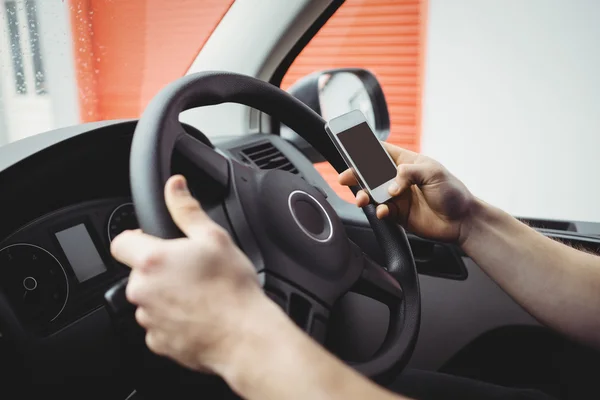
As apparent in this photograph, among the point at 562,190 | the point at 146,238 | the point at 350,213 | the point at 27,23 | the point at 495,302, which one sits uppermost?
the point at 27,23

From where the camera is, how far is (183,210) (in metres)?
0.56

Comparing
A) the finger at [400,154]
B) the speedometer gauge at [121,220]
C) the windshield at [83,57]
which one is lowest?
the speedometer gauge at [121,220]

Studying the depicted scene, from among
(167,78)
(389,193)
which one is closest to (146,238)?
(389,193)

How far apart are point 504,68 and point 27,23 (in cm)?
269

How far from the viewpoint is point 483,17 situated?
3225mm

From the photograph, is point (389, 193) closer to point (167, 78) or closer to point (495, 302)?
point (495, 302)

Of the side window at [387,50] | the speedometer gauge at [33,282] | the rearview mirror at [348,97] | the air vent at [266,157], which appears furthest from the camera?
the side window at [387,50]

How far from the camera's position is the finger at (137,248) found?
1.73 feet

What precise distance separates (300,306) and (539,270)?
50 cm

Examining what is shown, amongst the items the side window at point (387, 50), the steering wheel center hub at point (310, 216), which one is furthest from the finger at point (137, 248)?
the side window at point (387, 50)

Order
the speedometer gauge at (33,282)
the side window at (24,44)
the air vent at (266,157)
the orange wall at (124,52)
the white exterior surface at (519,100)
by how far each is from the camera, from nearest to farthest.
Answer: the speedometer gauge at (33,282) → the side window at (24,44) → the air vent at (266,157) → the orange wall at (124,52) → the white exterior surface at (519,100)

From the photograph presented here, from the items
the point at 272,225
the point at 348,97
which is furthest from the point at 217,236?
the point at 348,97

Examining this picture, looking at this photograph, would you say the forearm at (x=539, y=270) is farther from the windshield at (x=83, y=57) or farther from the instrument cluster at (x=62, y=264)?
the windshield at (x=83, y=57)

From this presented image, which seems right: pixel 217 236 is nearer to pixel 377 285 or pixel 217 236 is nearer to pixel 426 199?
pixel 377 285
